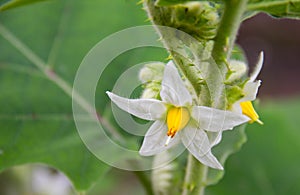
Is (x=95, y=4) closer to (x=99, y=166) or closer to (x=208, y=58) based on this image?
(x=99, y=166)

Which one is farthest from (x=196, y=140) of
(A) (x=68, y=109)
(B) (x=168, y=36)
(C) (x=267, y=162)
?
(C) (x=267, y=162)

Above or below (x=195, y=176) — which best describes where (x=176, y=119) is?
above

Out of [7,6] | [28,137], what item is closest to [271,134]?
[28,137]

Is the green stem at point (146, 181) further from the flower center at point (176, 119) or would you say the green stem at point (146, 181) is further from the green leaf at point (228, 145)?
the flower center at point (176, 119)

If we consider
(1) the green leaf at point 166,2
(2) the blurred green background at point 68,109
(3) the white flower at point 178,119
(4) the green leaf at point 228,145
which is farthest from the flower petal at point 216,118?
(2) the blurred green background at point 68,109

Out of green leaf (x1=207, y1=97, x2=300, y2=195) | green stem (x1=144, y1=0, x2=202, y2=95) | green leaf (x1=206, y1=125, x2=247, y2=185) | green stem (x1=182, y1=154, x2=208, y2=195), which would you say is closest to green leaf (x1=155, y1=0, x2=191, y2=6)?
green stem (x1=144, y1=0, x2=202, y2=95)

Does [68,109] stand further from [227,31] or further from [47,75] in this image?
[227,31]
